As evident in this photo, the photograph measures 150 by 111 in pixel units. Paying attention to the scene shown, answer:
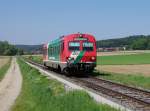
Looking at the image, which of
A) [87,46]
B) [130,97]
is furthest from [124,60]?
[130,97]

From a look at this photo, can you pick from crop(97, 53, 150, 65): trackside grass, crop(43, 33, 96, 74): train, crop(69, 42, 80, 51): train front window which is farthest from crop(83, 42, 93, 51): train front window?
crop(97, 53, 150, 65): trackside grass

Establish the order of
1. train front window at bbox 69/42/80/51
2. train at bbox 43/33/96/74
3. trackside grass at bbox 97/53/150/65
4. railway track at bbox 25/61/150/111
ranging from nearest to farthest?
1. railway track at bbox 25/61/150/111
2. train at bbox 43/33/96/74
3. train front window at bbox 69/42/80/51
4. trackside grass at bbox 97/53/150/65

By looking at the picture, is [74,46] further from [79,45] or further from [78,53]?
[78,53]

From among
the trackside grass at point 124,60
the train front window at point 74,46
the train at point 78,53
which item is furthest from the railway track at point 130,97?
the trackside grass at point 124,60

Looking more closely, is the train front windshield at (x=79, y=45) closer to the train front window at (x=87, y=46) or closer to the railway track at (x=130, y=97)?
the train front window at (x=87, y=46)

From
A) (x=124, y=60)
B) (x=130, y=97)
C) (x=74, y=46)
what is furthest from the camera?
(x=124, y=60)

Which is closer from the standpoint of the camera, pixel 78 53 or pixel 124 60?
pixel 78 53

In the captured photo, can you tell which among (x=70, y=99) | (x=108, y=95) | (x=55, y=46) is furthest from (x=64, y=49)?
(x=70, y=99)

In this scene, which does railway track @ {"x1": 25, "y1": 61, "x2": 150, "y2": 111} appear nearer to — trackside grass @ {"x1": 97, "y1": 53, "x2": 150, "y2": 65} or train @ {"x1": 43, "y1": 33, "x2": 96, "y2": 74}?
train @ {"x1": 43, "y1": 33, "x2": 96, "y2": 74}

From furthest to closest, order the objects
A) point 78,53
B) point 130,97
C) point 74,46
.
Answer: point 74,46
point 78,53
point 130,97

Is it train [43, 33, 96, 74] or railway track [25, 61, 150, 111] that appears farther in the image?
train [43, 33, 96, 74]

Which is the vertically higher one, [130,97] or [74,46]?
[74,46]

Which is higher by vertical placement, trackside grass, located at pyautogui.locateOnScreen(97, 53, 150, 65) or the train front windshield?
the train front windshield

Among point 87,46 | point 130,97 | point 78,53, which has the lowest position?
point 130,97
